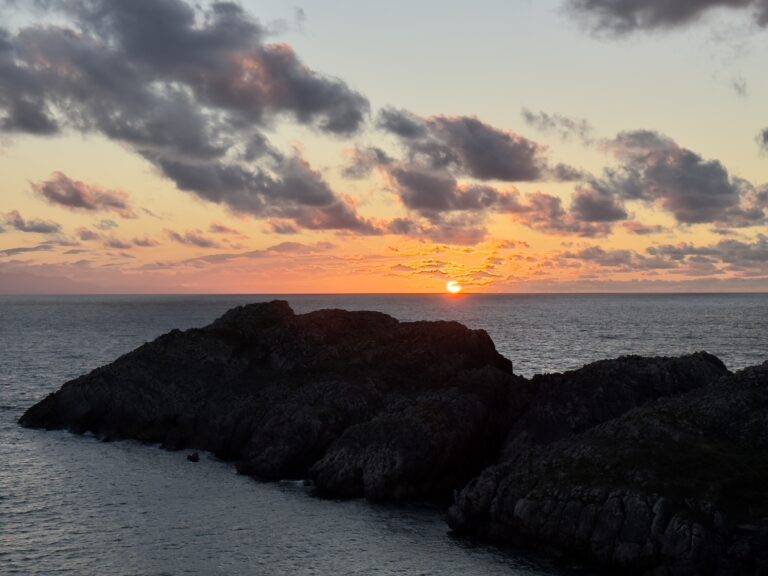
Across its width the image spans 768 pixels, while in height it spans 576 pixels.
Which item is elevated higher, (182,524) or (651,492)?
(651,492)

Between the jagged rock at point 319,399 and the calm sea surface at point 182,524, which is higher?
the jagged rock at point 319,399

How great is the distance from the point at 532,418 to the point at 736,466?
17.3 metres

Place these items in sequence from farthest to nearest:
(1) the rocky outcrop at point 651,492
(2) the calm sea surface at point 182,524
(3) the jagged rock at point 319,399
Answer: (3) the jagged rock at point 319,399 → (2) the calm sea surface at point 182,524 → (1) the rocky outcrop at point 651,492

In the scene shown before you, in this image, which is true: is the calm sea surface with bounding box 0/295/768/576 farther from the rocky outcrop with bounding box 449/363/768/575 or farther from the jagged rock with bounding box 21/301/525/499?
the jagged rock with bounding box 21/301/525/499

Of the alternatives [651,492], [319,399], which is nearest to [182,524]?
[319,399]

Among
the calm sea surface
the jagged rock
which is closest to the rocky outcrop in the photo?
the calm sea surface

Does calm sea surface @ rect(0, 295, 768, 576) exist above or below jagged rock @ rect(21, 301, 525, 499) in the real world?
below

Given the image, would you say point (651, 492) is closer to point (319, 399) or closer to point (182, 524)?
point (182, 524)

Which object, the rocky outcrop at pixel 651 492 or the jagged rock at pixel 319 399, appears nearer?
the rocky outcrop at pixel 651 492

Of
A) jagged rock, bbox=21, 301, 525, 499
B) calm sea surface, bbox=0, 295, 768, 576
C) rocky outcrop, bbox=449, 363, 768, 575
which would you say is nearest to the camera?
rocky outcrop, bbox=449, 363, 768, 575

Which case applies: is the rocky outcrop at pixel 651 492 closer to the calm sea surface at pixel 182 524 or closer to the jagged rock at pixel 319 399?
the calm sea surface at pixel 182 524

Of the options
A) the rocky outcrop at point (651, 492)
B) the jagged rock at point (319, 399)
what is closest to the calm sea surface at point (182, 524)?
the rocky outcrop at point (651, 492)

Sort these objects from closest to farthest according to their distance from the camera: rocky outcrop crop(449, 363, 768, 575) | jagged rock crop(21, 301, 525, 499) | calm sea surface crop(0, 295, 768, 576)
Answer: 1. rocky outcrop crop(449, 363, 768, 575)
2. calm sea surface crop(0, 295, 768, 576)
3. jagged rock crop(21, 301, 525, 499)

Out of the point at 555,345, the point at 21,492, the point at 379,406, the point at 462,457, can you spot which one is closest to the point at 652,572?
the point at 462,457
